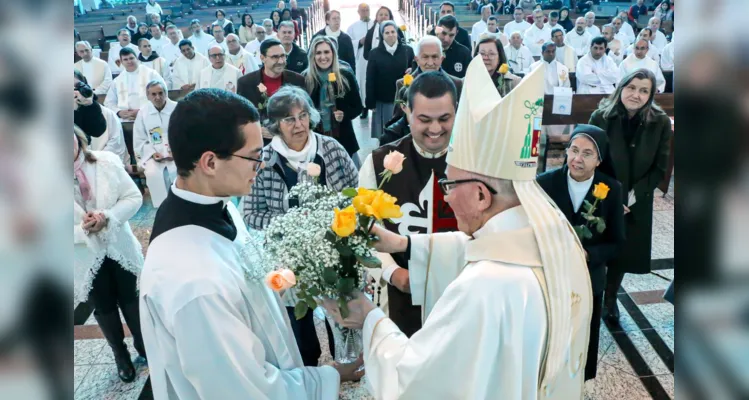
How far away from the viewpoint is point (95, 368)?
11.4ft

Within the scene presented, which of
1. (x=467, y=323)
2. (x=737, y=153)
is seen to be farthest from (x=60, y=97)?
(x=467, y=323)

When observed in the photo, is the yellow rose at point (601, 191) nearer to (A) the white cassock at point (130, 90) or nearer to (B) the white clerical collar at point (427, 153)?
(B) the white clerical collar at point (427, 153)

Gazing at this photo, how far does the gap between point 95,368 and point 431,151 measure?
2472mm

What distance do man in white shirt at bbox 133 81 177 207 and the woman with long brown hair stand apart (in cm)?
386

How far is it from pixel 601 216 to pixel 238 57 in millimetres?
7052

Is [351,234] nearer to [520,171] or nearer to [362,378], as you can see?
[520,171]

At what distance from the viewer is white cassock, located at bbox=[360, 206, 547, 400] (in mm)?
1530

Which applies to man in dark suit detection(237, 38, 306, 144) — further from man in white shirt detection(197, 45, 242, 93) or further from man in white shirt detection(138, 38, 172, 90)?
man in white shirt detection(138, 38, 172, 90)

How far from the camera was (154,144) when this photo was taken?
17.8 feet

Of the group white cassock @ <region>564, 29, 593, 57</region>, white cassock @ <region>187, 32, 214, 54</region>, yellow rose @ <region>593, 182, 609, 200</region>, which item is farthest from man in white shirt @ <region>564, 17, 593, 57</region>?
yellow rose @ <region>593, 182, 609, 200</region>

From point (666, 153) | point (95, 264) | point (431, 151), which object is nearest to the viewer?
point (431, 151)

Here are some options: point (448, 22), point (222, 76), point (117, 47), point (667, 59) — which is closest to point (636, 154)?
point (448, 22)

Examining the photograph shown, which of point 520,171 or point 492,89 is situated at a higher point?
point 492,89

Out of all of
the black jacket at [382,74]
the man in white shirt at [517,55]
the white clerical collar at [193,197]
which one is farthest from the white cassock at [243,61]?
the white clerical collar at [193,197]
